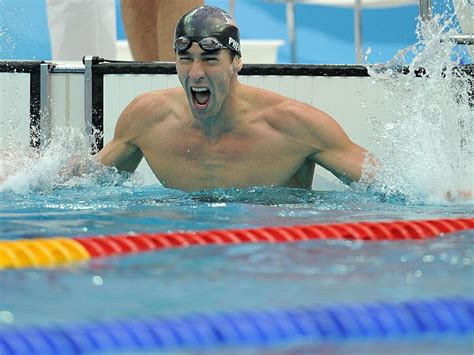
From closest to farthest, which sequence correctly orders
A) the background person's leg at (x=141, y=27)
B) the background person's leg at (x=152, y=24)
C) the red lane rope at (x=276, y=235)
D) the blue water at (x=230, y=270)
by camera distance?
the blue water at (x=230, y=270), the red lane rope at (x=276, y=235), the background person's leg at (x=152, y=24), the background person's leg at (x=141, y=27)

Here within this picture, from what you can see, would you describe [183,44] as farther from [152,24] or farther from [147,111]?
[152,24]

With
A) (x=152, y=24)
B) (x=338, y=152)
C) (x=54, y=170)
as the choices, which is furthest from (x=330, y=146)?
(x=152, y=24)

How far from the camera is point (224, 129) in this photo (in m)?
3.65

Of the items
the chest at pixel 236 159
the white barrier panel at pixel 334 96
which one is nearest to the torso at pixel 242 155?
the chest at pixel 236 159

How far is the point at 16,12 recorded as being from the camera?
6.83 metres

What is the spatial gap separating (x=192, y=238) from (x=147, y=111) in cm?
134

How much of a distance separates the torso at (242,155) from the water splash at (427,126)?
0.30 m

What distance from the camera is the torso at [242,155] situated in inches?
143

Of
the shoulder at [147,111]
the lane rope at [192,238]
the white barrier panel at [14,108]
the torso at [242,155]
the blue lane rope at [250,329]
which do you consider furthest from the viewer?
the white barrier panel at [14,108]

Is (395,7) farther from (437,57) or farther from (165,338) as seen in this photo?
(165,338)

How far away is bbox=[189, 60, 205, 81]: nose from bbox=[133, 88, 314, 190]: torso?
0.23 meters

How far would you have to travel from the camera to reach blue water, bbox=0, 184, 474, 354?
6.14 feet

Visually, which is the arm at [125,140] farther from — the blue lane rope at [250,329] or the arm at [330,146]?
the blue lane rope at [250,329]

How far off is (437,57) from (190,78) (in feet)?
3.72
